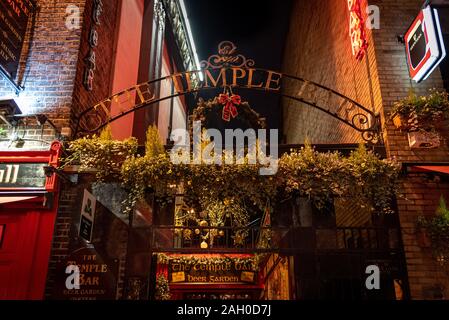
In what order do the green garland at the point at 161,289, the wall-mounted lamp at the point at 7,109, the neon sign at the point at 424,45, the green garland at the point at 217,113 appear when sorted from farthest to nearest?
the green garland at the point at 161,289 < the green garland at the point at 217,113 < the wall-mounted lamp at the point at 7,109 < the neon sign at the point at 424,45

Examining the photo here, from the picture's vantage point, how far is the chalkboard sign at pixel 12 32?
23.1ft

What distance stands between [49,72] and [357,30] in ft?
21.1

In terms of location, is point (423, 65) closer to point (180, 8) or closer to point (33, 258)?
point (33, 258)

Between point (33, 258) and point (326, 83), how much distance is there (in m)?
8.81

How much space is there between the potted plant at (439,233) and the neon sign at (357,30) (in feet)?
11.9

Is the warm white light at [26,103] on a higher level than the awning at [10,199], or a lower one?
higher

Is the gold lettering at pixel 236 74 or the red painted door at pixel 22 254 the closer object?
the red painted door at pixel 22 254

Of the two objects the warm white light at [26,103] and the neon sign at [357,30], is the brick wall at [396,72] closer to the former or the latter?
the neon sign at [357,30]

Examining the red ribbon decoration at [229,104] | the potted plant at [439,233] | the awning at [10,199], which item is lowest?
the potted plant at [439,233]

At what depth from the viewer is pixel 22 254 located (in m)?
6.91

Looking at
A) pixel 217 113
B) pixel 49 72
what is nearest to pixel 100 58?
pixel 49 72

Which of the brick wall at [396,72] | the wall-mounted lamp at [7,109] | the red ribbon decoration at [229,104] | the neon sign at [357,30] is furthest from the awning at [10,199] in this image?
the neon sign at [357,30]

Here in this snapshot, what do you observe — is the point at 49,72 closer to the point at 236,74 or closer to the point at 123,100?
the point at 123,100

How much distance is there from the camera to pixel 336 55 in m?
10.9
